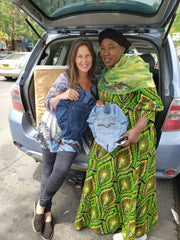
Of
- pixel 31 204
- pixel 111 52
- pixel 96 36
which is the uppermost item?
pixel 96 36

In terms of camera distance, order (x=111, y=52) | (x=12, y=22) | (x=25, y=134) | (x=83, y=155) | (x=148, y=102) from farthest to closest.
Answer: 1. (x=12, y=22)
2. (x=25, y=134)
3. (x=83, y=155)
4. (x=111, y=52)
5. (x=148, y=102)

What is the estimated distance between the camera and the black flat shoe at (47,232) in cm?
183

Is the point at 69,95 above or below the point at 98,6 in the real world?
below

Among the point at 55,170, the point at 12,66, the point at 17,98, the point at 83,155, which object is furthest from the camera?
the point at 12,66

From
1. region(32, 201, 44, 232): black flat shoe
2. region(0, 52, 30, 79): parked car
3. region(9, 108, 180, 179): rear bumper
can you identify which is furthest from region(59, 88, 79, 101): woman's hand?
region(0, 52, 30, 79): parked car

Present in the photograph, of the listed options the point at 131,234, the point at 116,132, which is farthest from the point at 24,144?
the point at 131,234

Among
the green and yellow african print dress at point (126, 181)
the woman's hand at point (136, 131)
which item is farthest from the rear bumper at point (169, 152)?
the woman's hand at point (136, 131)

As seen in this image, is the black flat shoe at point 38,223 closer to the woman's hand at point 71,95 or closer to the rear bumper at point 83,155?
the rear bumper at point 83,155

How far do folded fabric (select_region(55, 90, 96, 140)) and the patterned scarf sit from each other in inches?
7.8

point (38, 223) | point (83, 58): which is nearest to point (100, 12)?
point (83, 58)

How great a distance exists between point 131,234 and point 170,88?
1.30 m

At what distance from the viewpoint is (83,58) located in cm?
168

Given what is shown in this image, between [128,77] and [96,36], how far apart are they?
4.01 ft

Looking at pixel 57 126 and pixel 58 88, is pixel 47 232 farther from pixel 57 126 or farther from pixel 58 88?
pixel 58 88
